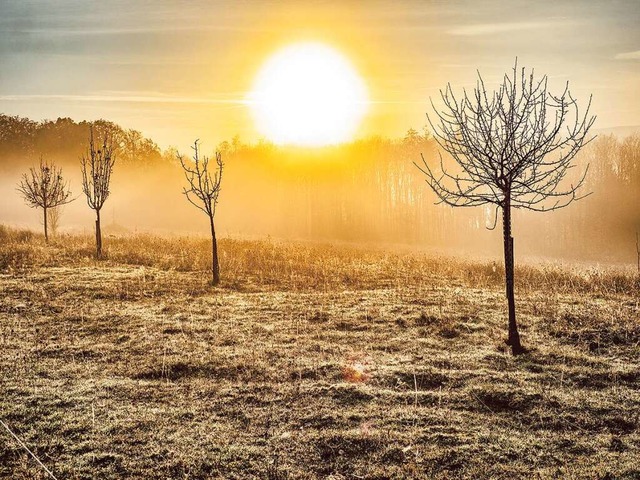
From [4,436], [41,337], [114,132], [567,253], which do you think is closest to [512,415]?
[4,436]

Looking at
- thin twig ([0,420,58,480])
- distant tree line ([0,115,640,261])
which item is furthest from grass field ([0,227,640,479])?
distant tree line ([0,115,640,261])

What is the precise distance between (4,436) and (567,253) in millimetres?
40825

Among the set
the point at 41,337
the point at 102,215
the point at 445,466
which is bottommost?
the point at 445,466

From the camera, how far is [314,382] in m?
8.96

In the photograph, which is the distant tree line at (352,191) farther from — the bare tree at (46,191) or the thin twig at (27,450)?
the thin twig at (27,450)

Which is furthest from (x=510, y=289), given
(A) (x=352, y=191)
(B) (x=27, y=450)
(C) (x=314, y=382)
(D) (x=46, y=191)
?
(A) (x=352, y=191)

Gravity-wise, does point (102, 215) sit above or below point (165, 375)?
above

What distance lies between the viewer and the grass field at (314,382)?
6.53 m

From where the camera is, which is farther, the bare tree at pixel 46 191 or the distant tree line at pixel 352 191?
the distant tree line at pixel 352 191

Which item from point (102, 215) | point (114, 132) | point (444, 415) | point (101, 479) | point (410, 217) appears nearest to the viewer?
point (101, 479)

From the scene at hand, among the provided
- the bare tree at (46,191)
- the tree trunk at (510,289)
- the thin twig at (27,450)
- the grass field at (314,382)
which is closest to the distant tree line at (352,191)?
the bare tree at (46,191)

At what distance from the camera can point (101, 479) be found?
6.08 metres

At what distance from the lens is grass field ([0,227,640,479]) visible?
653 centimetres

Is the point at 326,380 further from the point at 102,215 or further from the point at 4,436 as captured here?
the point at 102,215
